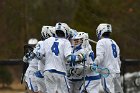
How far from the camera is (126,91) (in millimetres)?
26641

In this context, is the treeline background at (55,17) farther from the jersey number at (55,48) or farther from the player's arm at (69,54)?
the jersey number at (55,48)

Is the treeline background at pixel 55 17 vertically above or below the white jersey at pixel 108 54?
above

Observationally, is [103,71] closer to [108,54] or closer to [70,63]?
[108,54]

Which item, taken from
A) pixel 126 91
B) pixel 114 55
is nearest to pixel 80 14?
pixel 126 91

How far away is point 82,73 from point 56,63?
1715 millimetres

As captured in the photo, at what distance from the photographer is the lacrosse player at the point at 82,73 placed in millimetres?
19438

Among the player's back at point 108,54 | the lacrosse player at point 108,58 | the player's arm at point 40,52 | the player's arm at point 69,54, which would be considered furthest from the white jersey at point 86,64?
the player's arm at point 40,52

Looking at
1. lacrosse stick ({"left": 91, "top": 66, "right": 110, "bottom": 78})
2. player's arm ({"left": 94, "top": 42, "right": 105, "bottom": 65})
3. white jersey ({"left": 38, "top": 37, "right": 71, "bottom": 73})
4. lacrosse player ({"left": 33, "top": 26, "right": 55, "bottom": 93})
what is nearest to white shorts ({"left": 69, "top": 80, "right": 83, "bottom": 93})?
lacrosse stick ({"left": 91, "top": 66, "right": 110, "bottom": 78})

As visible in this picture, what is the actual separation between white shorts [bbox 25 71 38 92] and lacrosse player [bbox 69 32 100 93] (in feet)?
4.39

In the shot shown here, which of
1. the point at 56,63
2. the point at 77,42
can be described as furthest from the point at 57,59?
the point at 77,42

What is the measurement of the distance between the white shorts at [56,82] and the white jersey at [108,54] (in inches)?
74.2

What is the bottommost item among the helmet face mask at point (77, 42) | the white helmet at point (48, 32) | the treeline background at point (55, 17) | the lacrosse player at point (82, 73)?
the lacrosse player at point (82, 73)

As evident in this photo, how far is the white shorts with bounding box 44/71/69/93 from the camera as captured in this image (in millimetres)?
18016

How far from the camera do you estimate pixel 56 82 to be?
18062mm
